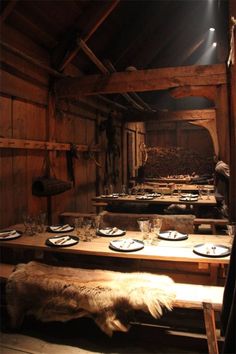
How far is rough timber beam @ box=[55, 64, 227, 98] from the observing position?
391 cm

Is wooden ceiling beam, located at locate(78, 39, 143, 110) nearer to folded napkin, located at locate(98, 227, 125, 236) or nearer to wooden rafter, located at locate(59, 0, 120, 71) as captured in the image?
wooden rafter, located at locate(59, 0, 120, 71)

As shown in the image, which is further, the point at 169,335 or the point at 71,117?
the point at 71,117

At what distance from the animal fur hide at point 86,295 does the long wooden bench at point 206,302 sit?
0.09 m

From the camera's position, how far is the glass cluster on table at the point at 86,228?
278 cm

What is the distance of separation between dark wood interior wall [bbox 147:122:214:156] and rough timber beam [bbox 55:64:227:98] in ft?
22.8

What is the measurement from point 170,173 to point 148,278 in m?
7.49

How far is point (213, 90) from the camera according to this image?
4191 millimetres

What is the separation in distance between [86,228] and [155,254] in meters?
0.81

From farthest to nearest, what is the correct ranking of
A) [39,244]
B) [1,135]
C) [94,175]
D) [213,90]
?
[94,175] → [213,90] → [1,135] → [39,244]

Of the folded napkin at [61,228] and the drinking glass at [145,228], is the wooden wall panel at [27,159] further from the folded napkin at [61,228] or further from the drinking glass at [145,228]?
the drinking glass at [145,228]

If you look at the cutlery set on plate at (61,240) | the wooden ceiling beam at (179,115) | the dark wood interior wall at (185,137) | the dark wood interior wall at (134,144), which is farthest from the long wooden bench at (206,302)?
the dark wood interior wall at (185,137)

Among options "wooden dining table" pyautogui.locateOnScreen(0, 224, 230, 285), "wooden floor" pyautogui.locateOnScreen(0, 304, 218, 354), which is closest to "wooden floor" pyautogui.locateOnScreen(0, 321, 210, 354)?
"wooden floor" pyautogui.locateOnScreen(0, 304, 218, 354)

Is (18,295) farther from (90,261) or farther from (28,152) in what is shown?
(28,152)

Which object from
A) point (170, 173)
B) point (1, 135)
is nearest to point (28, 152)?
point (1, 135)
